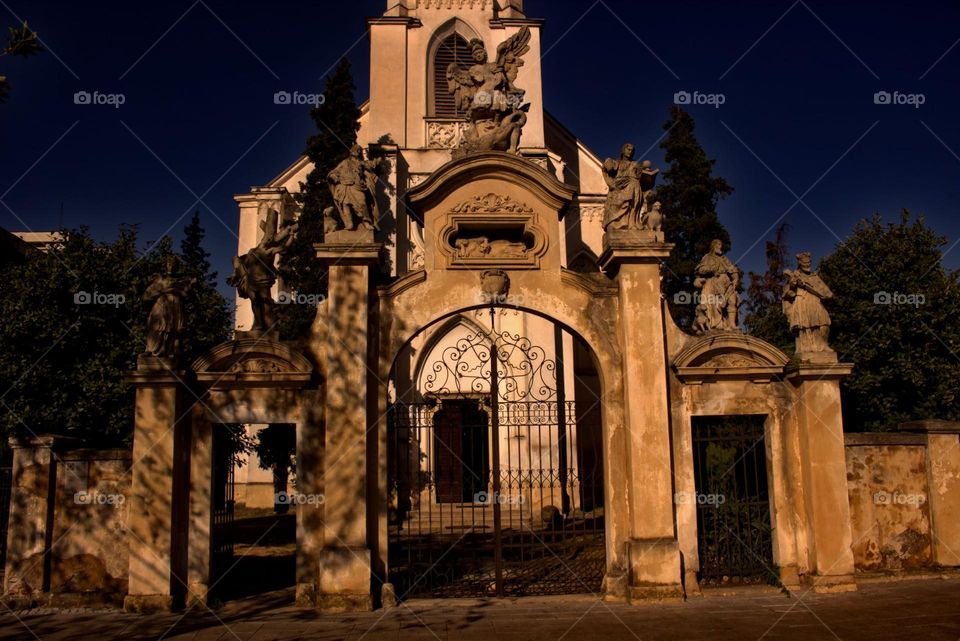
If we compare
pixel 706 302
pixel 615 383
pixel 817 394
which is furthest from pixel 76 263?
pixel 817 394

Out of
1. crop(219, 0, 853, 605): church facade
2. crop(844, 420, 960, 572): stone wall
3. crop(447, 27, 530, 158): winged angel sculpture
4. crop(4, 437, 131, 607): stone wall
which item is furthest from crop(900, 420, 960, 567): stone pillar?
crop(4, 437, 131, 607): stone wall

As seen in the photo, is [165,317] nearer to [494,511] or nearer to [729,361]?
[494,511]

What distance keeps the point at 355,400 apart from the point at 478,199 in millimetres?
3681

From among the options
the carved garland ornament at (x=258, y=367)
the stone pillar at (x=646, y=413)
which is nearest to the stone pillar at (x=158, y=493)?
the carved garland ornament at (x=258, y=367)

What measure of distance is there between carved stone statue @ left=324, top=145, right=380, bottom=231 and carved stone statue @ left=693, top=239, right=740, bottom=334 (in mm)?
5360

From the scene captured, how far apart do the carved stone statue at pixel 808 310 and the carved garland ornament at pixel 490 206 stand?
4.32m

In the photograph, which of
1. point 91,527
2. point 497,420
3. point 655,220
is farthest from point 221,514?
point 655,220

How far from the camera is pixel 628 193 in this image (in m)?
11.7

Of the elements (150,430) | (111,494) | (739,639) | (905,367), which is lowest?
(739,639)

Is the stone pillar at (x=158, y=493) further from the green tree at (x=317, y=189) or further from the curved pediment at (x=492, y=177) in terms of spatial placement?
the green tree at (x=317, y=189)

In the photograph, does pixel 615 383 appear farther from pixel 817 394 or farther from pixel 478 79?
pixel 478 79

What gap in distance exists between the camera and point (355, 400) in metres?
11.0

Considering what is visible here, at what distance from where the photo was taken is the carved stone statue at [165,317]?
1100cm

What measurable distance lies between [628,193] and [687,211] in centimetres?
1570
